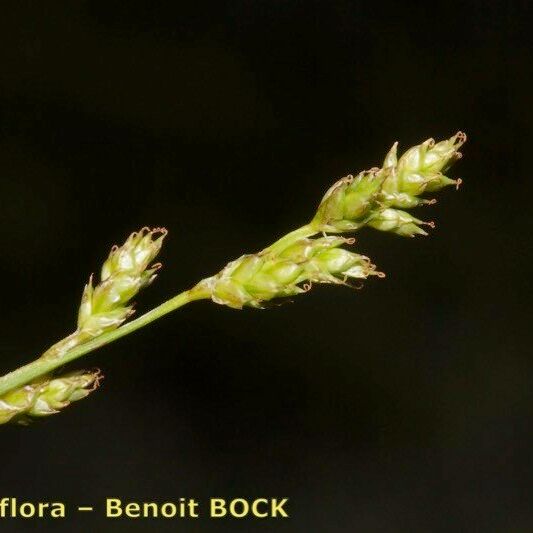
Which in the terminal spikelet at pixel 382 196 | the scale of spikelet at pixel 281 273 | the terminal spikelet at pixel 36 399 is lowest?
the terminal spikelet at pixel 36 399

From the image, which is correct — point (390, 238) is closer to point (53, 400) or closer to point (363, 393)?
point (363, 393)

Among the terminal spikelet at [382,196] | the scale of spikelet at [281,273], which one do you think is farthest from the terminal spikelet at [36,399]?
the terminal spikelet at [382,196]

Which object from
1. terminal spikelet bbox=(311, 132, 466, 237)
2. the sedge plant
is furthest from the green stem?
terminal spikelet bbox=(311, 132, 466, 237)

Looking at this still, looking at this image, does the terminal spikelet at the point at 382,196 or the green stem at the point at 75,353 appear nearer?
the green stem at the point at 75,353

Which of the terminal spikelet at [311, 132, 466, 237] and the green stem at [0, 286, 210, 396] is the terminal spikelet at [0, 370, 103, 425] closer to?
the green stem at [0, 286, 210, 396]

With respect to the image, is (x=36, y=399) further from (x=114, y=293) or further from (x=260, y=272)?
(x=260, y=272)

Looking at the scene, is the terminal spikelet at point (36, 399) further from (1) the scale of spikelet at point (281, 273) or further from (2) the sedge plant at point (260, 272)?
(1) the scale of spikelet at point (281, 273)

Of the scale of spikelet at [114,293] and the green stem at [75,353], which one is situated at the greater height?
the scale of spikelet at [114,293]

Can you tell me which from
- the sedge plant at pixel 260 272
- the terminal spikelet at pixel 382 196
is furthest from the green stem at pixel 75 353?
the terminal spikelet at pixel 382 196
